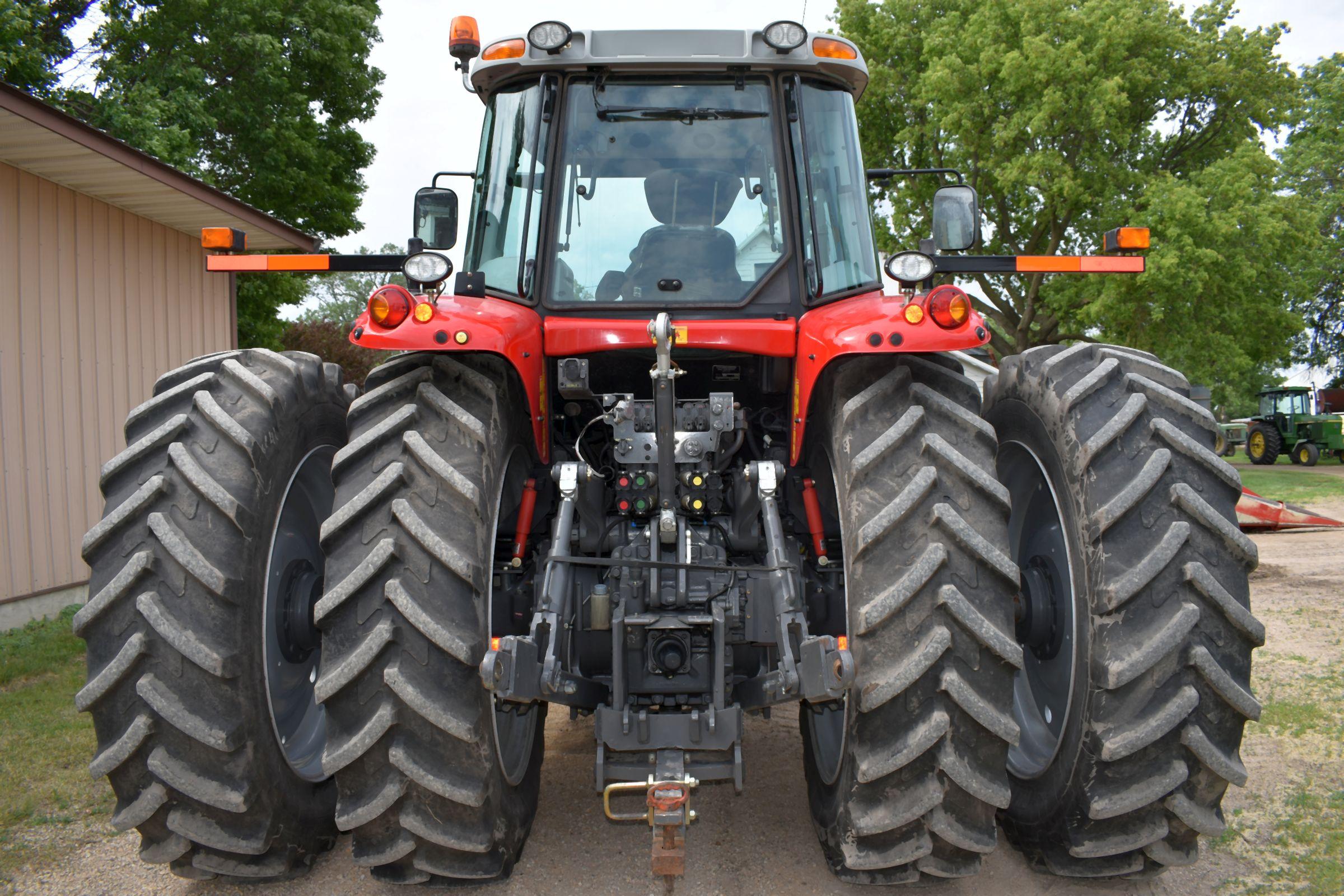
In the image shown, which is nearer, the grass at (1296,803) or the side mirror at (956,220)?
the grass at (1296,803)

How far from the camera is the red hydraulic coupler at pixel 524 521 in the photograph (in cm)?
361

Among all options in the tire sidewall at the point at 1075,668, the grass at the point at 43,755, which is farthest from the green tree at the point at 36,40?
the tire sidewall at the point at 1075,668

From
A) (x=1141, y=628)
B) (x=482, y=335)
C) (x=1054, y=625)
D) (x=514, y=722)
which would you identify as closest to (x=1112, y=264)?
(x=1054, y=625)

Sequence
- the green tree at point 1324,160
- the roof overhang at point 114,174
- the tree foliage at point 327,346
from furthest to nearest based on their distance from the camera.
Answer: the green tree at point 1324,160, the tree foliage at point 327,346, the roof overhang at point 114,174

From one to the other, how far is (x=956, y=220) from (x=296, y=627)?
296cm

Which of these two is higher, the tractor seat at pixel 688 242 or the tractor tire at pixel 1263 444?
the tractor seat at pixel 688 242

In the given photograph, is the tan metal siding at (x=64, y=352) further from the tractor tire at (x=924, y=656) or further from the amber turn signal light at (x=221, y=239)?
the tractor tire at (x=924, y=656)

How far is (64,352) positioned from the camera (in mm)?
8344

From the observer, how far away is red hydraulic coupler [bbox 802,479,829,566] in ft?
11.9

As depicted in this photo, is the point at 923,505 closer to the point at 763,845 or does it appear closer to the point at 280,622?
the point at 763,845

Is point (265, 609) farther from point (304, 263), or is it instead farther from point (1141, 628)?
point (1141, 628)

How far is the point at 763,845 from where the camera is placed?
12.5 ft

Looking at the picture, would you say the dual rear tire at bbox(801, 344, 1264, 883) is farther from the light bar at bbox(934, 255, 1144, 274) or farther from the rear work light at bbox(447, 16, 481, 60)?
the rear work light at bbox(447, 16, 481, 60)

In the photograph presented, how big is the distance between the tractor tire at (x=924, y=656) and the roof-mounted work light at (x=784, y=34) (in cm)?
158
